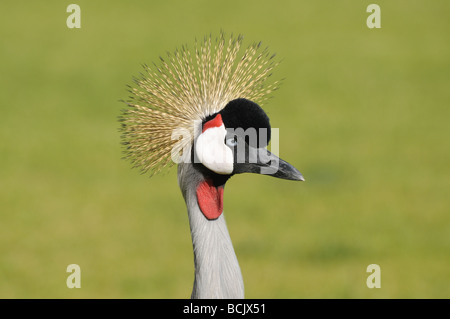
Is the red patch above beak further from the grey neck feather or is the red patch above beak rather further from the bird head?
the grey neck feather

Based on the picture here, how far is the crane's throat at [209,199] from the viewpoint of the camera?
173cm

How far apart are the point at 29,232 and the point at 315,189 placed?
1.89 metres

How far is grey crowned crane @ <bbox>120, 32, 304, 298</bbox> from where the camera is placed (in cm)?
167

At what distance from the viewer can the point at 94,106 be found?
6.70 meters

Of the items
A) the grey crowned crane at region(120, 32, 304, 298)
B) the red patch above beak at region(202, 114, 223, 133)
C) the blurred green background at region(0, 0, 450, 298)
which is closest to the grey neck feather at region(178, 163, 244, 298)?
the grey crowned crane at region(120, 32, 304, 298)

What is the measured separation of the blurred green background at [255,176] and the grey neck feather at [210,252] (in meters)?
0.47

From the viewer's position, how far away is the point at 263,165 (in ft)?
5.53

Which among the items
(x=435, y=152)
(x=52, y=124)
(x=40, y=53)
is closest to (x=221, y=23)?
(x=40, y=53)

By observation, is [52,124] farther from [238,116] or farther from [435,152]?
[238,116]

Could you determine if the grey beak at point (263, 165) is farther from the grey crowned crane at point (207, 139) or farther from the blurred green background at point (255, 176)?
the blurred green background at point (255, 176)

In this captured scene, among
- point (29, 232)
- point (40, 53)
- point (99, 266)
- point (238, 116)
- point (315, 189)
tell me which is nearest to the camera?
point (238, 116)

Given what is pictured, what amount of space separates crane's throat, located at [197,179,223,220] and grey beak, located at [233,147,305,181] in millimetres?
84

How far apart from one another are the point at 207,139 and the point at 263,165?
0.44 feet

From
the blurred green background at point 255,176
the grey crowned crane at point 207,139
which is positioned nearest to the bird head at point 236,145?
the grey crowned crane at point 207,139
